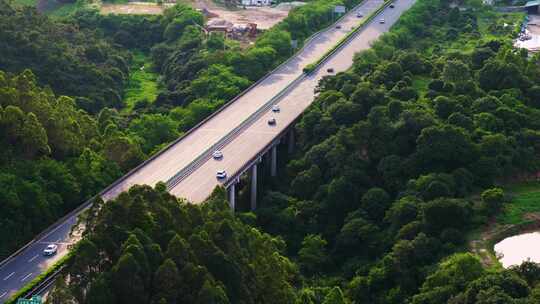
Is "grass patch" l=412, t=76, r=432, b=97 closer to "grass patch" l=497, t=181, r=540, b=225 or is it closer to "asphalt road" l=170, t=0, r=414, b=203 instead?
"asphalt road" l=170, t=0, r=414, b=203

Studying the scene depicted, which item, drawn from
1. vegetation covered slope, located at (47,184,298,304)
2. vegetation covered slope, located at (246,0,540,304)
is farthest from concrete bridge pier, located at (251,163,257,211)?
vegetation covered slope, located at (47,184,298,304)

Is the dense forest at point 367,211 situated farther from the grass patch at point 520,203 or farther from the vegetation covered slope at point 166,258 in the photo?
the grass patch at point 520,203

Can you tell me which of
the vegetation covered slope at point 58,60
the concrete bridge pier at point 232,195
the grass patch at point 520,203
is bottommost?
the vegetation covered slope at point 58,60

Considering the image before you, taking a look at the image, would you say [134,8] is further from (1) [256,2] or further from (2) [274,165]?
(2) [274,165]

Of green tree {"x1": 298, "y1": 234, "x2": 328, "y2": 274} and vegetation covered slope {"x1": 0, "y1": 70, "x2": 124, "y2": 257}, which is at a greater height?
vegetation covered slope {"x1": 0, "y1": 70, "x2": 124, "y2": 257}

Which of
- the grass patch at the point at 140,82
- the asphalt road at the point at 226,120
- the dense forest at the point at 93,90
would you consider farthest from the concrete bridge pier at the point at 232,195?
the grass patch at the point at 140,82

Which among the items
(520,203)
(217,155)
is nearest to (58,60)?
(217,155)
